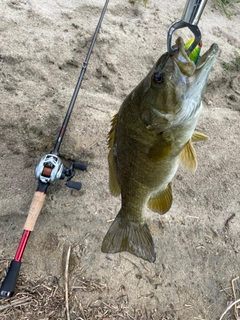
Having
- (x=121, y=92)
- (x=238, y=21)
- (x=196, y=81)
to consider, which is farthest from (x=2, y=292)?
(x=238, y=21)

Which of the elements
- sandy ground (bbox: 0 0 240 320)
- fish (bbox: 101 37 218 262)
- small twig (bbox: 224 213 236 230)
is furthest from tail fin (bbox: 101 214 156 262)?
small twig (bbox: 224 213 236 230)

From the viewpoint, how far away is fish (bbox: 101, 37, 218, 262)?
1.42 m

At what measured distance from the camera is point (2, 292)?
1941 mm

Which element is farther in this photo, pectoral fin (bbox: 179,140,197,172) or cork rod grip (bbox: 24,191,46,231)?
cork rod grip (bbox: 24,191,46,231)

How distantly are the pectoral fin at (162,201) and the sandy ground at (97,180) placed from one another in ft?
2.07

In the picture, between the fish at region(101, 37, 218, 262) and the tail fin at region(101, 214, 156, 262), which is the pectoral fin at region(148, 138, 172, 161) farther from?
the tail fin at region(101, 214, 156, 262)

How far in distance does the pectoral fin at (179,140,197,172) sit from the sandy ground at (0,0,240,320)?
98cm

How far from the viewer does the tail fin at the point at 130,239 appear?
6.48 ft

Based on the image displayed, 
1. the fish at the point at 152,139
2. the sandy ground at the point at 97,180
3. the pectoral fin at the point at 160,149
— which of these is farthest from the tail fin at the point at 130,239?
the pectoral fin at the point at 160,149

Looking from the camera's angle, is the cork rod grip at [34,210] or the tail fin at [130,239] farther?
the cork rod grip at [34,210]

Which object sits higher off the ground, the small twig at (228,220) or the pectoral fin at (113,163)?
the pectoral fin at (113,163)

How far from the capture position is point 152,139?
159 centimetres

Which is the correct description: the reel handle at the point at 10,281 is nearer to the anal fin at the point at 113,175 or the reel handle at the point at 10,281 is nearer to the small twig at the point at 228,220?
the anal fin at the point at 113,175

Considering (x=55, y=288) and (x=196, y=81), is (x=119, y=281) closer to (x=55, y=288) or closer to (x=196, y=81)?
(x=55, y=288)
